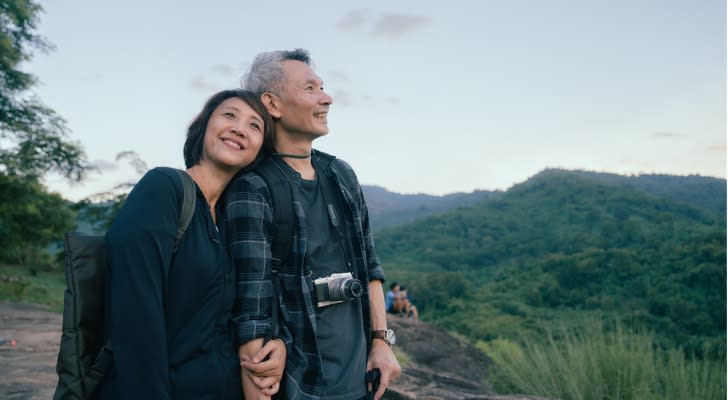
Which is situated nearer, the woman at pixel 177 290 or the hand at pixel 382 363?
the woman at pixel 177 290

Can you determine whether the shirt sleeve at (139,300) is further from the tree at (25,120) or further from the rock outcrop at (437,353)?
the tree at (25,120)

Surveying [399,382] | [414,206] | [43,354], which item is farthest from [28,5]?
[414,206]

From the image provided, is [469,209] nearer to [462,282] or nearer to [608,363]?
[462,282]

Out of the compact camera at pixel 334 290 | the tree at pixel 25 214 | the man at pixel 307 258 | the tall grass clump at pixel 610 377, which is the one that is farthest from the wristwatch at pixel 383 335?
the tree at pixel 25 214

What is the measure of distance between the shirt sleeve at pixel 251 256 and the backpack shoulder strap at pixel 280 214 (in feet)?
0.09

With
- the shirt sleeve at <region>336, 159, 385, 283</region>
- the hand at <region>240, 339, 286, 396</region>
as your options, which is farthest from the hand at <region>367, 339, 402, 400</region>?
the hand at <region>240, 339, 286, 396</region>

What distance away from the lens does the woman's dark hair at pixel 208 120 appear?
5.91ft

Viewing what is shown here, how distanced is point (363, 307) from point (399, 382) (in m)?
2.10

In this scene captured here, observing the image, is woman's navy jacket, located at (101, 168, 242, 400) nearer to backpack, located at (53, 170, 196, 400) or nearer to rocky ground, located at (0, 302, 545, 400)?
backpack, located at (53, 170, 196, 400)

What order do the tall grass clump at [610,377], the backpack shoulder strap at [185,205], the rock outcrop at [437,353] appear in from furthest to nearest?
the rock outcrop at [437,353], the tall grass clump at [610,377], the backpack shoulder strap at [185,205]

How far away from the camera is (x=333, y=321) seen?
69.3 inches

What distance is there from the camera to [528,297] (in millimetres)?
31172

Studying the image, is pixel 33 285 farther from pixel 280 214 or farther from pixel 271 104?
pixel 280 214

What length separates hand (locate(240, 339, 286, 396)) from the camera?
1.50m
